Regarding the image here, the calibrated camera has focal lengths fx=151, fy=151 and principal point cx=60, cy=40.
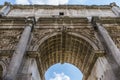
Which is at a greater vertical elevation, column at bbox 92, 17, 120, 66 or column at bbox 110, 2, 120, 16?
column at bbox 110, 2, 120, 16

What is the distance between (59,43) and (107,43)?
443 cm

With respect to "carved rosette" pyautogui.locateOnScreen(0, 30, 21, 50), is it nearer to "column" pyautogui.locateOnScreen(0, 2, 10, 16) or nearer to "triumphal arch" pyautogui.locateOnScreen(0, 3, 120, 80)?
"triumphal arch" pyautogui.locateOnScreen(0, 3, 120, 80)

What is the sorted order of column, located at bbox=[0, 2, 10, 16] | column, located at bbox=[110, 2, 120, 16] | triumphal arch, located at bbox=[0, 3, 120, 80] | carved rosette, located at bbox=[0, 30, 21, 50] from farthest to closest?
column, located at bbox=[110, 2, 120, 16]
column, located at bbox=[0, 2, 10, 16]
carved rosette, located at bbox=[0, 30, 21, 50]
triumphal arch, located at bbox=[0, 3, 120, 80]

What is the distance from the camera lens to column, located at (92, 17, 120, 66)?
32.3 feet

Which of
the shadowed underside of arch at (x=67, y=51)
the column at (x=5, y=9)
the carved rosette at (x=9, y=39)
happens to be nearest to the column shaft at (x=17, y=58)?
the carved rosette at (x=9, y=39)

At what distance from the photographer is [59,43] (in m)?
13.7

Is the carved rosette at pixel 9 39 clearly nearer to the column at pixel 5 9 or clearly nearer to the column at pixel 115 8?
the column at pixel 5 9

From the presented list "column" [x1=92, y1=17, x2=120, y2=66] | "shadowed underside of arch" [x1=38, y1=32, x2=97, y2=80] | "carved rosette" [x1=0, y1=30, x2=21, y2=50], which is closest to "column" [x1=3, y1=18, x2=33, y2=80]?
"carved rosette" [x1=0, y1=30, x2=21, y2=50]

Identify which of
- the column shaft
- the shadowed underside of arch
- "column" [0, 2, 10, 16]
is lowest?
the column shaft

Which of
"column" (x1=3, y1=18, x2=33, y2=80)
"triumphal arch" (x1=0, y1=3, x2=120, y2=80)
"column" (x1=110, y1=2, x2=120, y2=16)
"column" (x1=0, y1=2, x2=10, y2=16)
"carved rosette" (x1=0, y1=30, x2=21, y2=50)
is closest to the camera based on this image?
"column" (x1=3, y1=18, x2=33, y2=80)

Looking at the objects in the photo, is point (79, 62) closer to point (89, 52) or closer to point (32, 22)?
point (89, 52)

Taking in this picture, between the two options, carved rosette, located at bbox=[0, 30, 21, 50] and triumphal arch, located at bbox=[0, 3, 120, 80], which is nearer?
triumphal arch, located at bbox=[0, 3, 120, 80]

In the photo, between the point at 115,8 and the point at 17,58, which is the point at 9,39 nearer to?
the point at 17,58

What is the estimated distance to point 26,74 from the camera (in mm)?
9125
